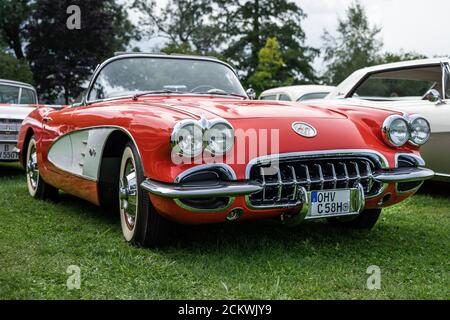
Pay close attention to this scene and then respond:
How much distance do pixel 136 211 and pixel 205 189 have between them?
2.20 feet

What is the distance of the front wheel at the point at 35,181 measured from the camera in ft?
18.5

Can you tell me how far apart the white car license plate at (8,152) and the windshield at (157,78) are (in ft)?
10.7

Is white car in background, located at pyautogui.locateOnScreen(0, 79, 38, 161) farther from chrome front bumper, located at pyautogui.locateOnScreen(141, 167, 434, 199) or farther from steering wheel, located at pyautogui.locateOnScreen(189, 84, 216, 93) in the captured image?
chrome front bumper, located at pyautogui.locateOnScreen(141, 167, 434, 199)

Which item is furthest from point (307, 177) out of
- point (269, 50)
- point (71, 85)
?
point (269, 50)

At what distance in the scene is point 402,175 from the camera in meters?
3.61

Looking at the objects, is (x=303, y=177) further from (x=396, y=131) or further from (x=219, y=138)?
(x=396, y=131)

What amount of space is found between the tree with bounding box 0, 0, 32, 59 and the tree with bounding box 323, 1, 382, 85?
66.7 feet

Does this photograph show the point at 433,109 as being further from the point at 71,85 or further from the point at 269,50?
the point at 269,50

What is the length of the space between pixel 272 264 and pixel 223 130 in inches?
32.8

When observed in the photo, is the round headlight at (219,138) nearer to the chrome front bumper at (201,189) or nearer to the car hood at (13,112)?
the chrome front bumper at (201,189)

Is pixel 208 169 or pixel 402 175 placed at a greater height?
pixel 208 169

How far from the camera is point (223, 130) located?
3.26 m

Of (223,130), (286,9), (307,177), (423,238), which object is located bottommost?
(423,238)

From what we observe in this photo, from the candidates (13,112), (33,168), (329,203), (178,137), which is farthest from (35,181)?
(329,203)
